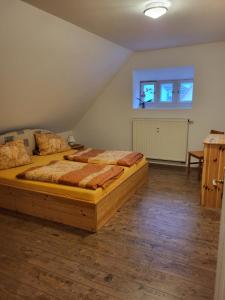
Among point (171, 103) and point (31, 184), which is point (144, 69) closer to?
point (171, 103)

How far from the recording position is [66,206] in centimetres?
244

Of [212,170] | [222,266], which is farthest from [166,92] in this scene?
[222,266]

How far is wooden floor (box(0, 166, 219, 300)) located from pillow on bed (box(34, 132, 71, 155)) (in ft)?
4.36

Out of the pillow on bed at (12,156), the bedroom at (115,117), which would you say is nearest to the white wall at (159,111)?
the bedroom at (115,117)

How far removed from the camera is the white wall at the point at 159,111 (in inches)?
154

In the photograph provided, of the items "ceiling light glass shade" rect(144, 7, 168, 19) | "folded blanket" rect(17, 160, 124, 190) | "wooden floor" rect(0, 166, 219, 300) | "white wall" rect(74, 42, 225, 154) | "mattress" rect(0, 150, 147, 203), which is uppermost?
"ceiling light glass shade" rect(144, 7, 168, 19)

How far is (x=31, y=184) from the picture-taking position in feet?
8.61

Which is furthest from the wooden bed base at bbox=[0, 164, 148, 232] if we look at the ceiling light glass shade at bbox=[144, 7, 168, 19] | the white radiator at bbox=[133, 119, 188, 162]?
the ceiling light glass shade at bbox=[144, 7, 168, 19]

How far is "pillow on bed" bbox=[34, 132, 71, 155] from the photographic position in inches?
154

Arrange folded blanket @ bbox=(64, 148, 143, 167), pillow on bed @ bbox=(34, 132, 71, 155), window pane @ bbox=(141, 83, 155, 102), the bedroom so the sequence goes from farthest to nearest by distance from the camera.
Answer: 1. window pane @ bbox=(141, 83, 155, 102)
2. pillow on bed @ bbox=(34, 132, 71, 155)
3. folded blanket @ bbox=(64, 148, 143, 167)
4. the bedroom

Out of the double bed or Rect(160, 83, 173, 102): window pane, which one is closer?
the double bed

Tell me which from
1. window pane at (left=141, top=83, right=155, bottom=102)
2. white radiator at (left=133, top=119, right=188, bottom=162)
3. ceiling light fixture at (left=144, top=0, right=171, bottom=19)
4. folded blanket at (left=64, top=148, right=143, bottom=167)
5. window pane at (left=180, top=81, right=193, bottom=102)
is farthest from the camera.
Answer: window pane at (left=141, top=83, right=155, bottom=102)

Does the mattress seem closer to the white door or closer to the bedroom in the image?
the bedroom

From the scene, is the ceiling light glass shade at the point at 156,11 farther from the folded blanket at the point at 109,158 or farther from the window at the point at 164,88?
the window at the point at 164,88
